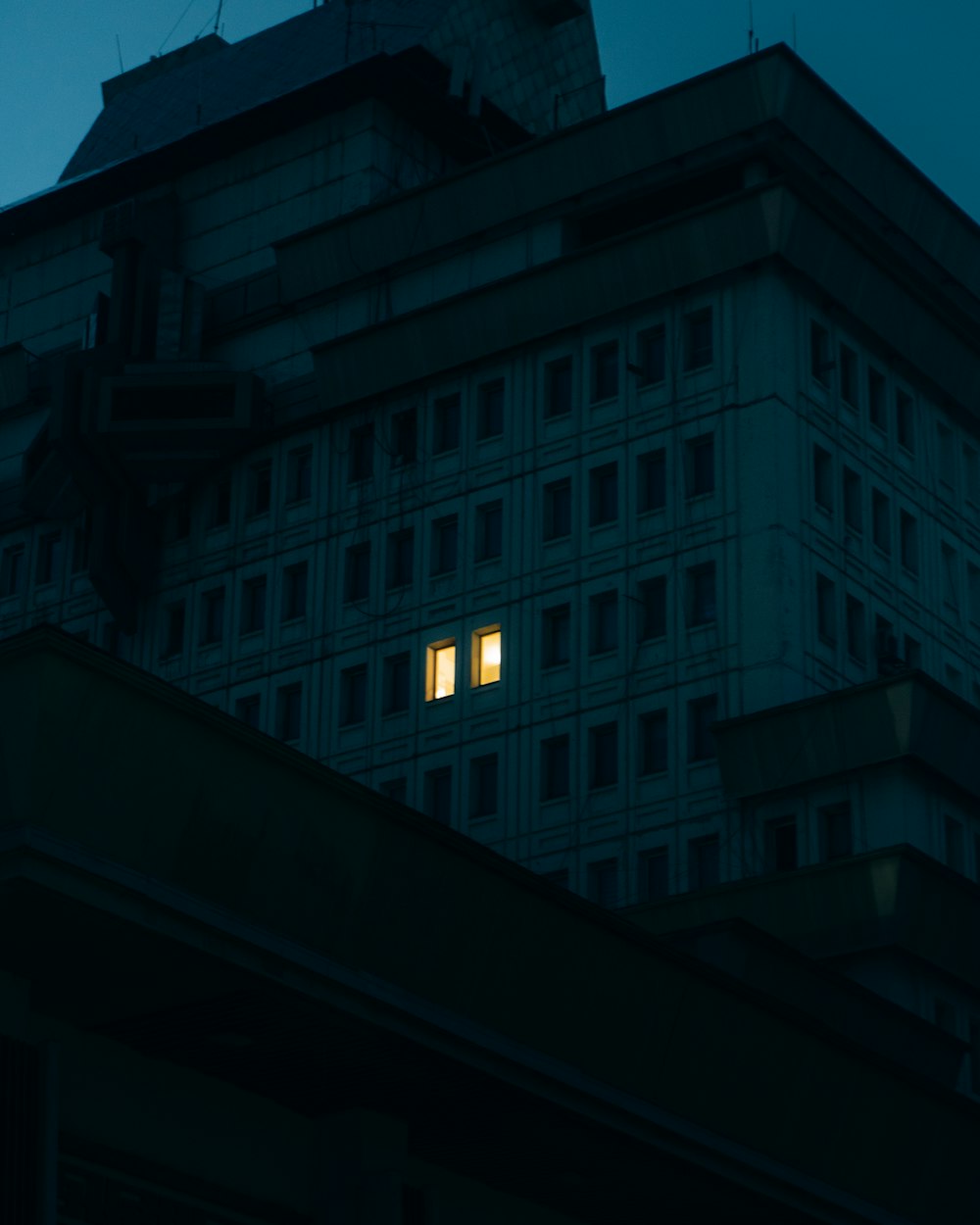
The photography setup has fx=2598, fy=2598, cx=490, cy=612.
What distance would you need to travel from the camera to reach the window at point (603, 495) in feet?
253

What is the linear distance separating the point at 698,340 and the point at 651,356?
1.53 meters

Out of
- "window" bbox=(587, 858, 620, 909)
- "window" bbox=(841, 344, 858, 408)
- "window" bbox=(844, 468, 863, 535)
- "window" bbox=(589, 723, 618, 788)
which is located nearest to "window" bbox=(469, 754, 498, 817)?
"window" bbox=(589, 723, 618, 788)

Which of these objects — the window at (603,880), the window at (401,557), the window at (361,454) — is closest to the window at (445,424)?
the window at (361,454)

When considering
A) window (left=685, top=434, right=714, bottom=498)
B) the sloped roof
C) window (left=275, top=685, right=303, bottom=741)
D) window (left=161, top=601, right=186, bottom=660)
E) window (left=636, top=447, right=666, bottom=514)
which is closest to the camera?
window (left=685, top=434, right=714, bottom=498)

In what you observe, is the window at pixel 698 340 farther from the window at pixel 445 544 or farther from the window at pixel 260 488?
the window at pixel 260 488

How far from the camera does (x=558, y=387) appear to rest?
8000 cm

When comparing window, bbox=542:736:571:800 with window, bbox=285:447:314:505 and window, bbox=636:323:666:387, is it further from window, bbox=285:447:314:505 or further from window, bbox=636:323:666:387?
window, bbox=285:447:314:505

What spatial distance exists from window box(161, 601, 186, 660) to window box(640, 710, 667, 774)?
60.4 ft

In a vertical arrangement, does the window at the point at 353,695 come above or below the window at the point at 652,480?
below

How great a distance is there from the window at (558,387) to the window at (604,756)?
411 inches

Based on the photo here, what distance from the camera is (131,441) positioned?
85.1 m

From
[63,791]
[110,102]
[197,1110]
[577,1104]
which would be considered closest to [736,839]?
[577,1104]

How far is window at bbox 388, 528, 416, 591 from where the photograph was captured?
8069 cm

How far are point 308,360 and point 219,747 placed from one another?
4731 centimetres
